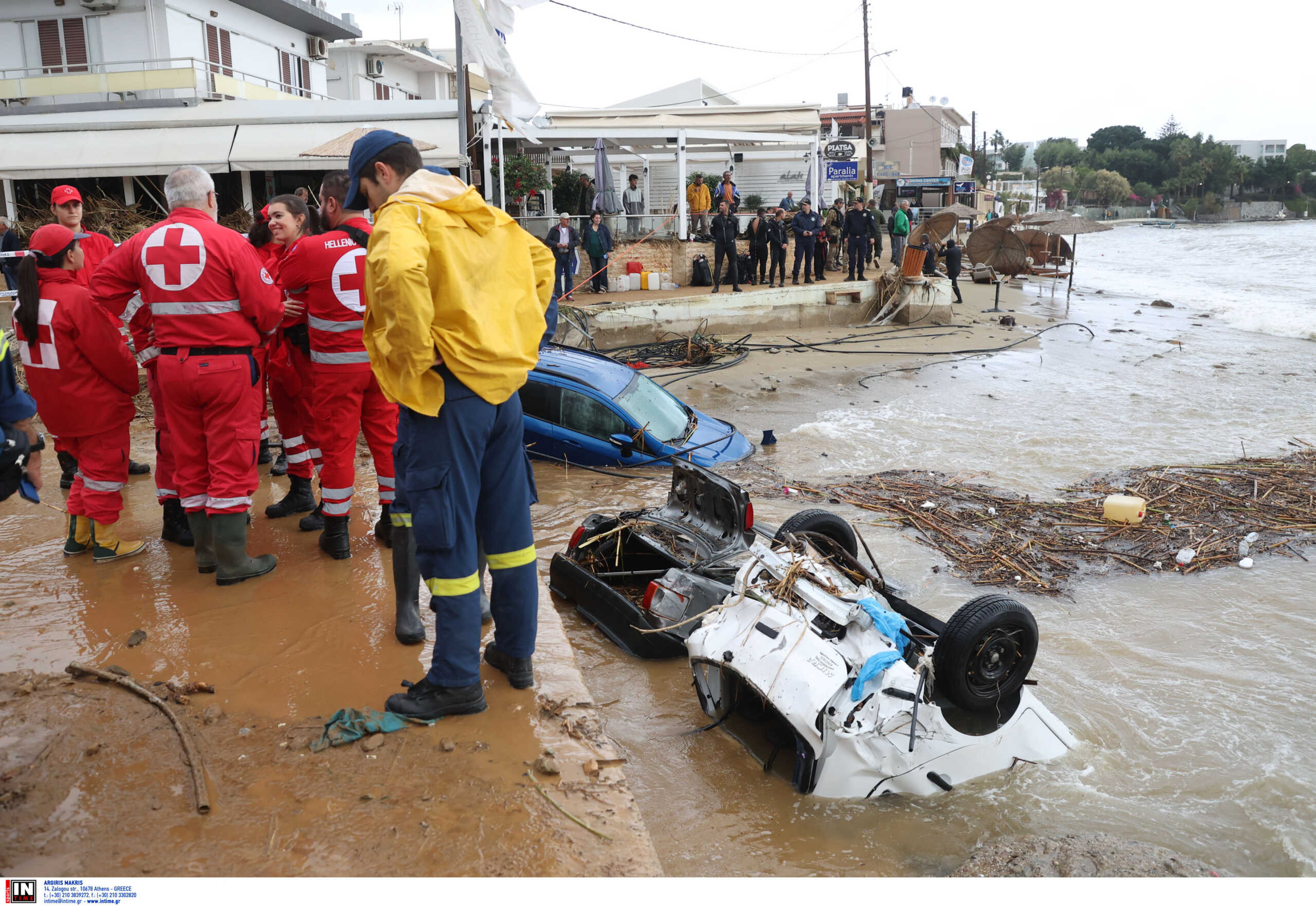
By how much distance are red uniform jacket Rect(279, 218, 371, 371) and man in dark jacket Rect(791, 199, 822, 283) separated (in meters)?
17.0

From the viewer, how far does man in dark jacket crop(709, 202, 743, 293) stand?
18547 millimetres

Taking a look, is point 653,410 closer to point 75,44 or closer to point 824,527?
point 824,527

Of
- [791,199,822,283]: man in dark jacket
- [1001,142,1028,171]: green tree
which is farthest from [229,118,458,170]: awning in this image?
[1001,142,1028,171]: green tree

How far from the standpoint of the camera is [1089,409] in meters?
13.1

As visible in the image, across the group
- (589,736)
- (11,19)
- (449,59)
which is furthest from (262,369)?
(449,59)

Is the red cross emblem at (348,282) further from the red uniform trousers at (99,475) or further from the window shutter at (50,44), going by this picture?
the window shutter at (50,44)

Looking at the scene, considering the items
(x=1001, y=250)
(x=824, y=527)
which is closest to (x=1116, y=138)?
(x=1001, y=250)

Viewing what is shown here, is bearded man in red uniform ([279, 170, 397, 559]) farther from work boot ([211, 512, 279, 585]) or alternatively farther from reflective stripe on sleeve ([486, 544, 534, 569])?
reflective stripe on sleeve ([486, 544, 534, 569])

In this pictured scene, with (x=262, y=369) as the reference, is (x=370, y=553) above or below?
below

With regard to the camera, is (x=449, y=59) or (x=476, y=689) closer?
(x=476, y=689)

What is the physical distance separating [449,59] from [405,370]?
52.0m

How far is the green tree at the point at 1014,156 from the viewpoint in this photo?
502 ft
